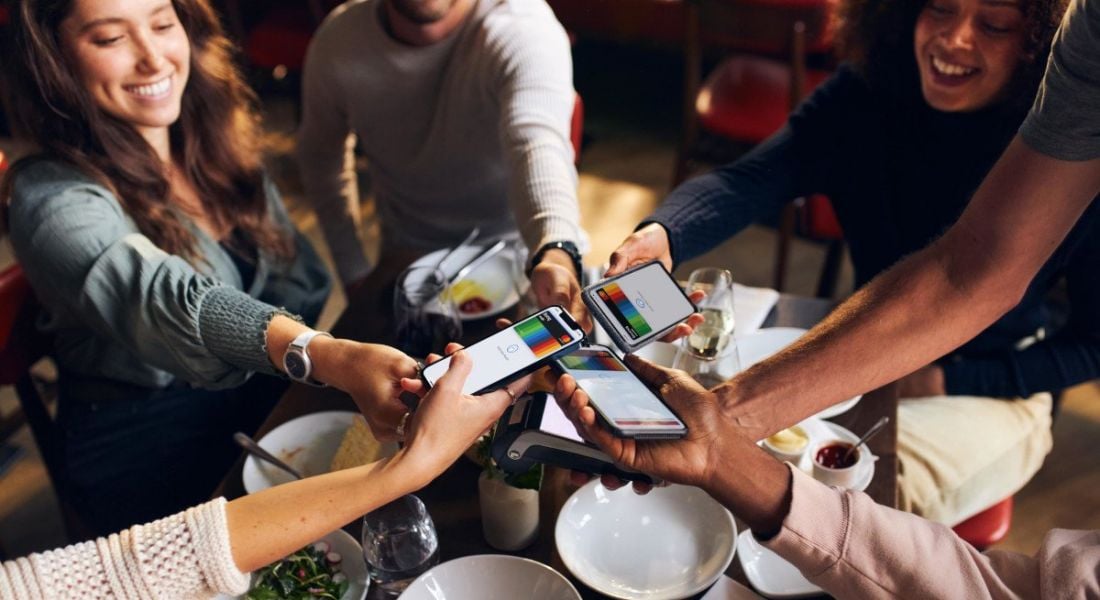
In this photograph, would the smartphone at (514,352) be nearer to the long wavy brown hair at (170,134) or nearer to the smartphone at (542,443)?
the smartphone at (542,443)

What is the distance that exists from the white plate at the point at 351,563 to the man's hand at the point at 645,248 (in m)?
0.50

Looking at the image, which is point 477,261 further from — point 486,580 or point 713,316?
point 486,580

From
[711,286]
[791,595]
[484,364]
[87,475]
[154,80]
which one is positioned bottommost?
[87,475]

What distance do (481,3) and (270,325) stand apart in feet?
2.47

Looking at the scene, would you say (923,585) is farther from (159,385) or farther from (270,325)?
(159,385)

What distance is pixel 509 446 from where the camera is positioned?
0.87 metres

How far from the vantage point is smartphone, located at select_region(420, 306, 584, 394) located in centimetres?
87

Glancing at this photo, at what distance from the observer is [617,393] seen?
864 millimetres

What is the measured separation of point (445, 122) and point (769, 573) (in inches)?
41.3

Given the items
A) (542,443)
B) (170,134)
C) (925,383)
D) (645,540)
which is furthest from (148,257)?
(925,383)

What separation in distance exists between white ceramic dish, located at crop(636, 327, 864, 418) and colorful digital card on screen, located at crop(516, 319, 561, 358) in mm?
328

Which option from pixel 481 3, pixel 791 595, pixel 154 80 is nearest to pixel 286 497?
pixel 791 595

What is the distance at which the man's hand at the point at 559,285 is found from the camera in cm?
113

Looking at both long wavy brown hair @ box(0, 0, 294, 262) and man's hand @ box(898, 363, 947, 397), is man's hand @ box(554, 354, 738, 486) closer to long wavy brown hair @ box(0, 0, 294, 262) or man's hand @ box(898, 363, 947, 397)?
man's hand @ box(898, 363, 947, 397)
